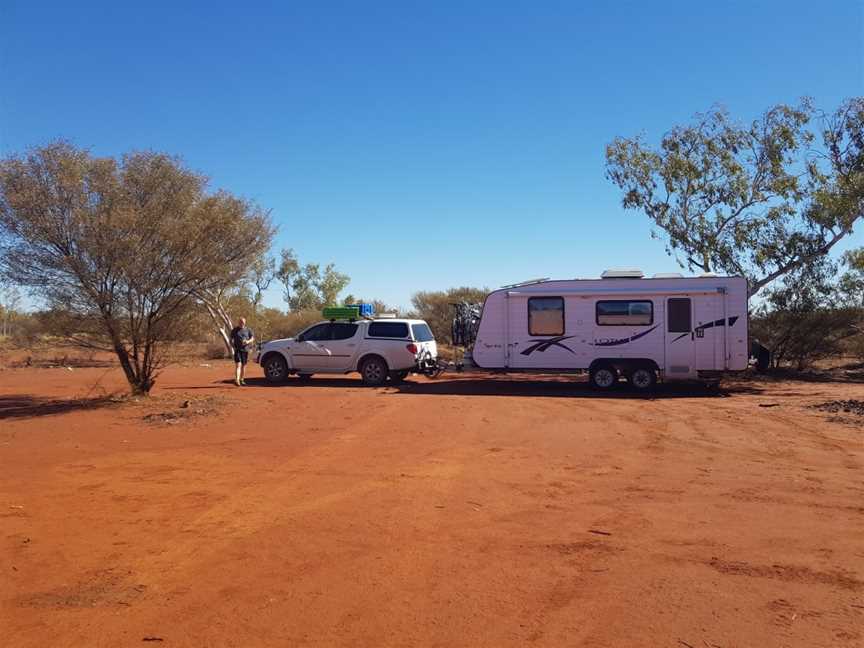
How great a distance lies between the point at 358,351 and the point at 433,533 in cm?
1257

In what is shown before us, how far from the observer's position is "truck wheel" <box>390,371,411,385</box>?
1844 cm

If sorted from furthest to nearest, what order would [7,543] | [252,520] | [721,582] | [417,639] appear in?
[252,520] → [7,543] → [721,582] → [417,639]

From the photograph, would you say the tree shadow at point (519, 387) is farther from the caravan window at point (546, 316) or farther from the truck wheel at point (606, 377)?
the caravan window at point (546, 316)

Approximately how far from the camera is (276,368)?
1894cm

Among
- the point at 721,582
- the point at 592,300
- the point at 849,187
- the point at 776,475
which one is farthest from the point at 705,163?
the point at 721,582

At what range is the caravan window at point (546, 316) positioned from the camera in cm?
1727

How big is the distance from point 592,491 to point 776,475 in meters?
2.34

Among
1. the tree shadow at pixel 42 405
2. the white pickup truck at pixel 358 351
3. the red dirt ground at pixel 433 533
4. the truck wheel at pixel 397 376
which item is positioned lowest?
the red dirt ground at pixel 433 533

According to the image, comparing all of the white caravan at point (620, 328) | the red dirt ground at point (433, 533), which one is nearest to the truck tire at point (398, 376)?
the white caravan at point (620, 328)

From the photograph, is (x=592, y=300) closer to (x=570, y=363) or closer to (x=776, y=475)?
(x=570, y=363)

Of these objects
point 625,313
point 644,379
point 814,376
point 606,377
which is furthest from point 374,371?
point 814,376

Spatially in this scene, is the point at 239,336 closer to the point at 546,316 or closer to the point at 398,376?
the point at 398,376

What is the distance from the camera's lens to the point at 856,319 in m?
21.5

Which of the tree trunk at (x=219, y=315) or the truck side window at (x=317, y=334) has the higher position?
the tree trunk at (x=219, y=315)
